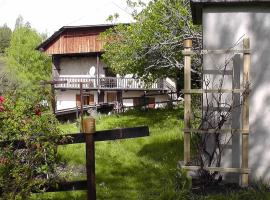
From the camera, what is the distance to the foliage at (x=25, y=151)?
5016mm

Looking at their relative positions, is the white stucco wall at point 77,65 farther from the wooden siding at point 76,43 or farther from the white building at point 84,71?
the wooden siding at point 76,43

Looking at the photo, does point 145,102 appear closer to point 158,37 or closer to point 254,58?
point 158,37

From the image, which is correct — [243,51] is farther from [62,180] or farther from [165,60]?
[165,60]

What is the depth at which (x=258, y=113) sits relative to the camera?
7.30 metres

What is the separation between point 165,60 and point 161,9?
6.53 feet

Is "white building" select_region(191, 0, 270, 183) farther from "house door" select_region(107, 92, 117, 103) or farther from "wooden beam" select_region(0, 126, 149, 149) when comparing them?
"house door" select_region(107, 92, 117, 103)

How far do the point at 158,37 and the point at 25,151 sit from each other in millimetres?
11503

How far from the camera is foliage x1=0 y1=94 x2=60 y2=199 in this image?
16.5 feet

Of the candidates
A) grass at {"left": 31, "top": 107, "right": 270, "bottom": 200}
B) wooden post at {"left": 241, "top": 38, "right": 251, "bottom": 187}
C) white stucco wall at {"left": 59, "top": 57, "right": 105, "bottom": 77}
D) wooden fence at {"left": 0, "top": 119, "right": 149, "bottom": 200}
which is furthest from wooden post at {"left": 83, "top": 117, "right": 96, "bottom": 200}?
white stucco wall at {"left": 59, "top": 57, "right": 105, "bottom": 77}

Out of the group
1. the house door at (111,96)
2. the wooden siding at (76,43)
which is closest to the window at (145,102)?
the house door at (111,96)

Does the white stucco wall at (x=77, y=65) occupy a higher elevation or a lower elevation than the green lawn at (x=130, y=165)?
higher

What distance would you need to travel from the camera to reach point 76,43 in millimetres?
42656

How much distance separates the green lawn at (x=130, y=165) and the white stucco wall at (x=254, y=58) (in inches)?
65.4

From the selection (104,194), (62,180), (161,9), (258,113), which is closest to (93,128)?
(62,180)
